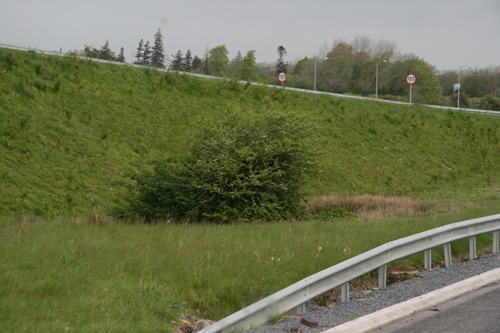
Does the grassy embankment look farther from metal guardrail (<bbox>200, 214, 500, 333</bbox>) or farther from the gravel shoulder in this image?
the gravel shoulder

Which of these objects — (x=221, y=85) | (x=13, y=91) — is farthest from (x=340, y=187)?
(x=13, y=91)

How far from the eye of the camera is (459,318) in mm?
5664

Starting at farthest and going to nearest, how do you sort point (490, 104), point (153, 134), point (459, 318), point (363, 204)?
point (490, 104) < point (153, 134) < point (363, 204) < point (459, 318)

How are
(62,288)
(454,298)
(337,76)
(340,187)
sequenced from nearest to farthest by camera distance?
(62,288), (454,298), (340,187), (337,76)

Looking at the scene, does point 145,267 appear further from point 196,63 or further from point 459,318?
point 196,63

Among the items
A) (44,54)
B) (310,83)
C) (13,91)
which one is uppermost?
(310,83)

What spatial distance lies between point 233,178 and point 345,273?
8.36 meters

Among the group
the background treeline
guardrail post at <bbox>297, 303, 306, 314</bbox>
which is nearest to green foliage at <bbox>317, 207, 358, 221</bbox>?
guardrail post at <bbox>297, 303, 306, 314</bbox>

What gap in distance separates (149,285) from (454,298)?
156 inches

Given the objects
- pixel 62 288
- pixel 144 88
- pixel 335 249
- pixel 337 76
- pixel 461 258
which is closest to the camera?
pixel 62 288

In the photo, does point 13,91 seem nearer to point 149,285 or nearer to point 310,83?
point 149,285

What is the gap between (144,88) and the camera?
30.4 m

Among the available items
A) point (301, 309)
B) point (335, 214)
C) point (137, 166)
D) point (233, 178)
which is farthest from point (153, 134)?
point (301, 309)

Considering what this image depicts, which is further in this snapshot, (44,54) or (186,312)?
(44,54)
